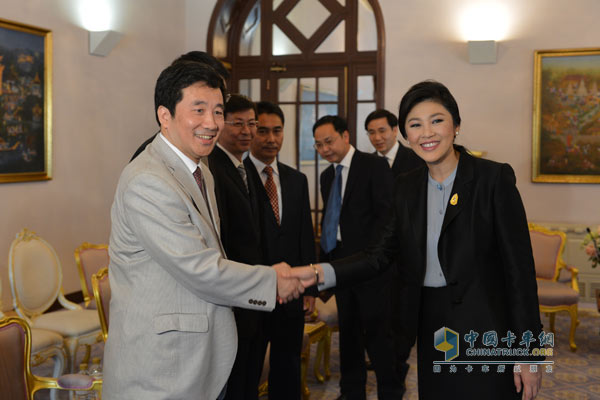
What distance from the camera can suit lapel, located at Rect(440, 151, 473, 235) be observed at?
209 centimetres

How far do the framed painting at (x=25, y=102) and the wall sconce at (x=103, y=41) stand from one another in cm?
56

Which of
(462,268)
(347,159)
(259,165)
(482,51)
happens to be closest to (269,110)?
(259,165)

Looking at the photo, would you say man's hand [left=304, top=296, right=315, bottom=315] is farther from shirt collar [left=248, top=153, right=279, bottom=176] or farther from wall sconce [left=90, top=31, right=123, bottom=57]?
wall sconce [left=90, top=31, right=123, bottom=57]

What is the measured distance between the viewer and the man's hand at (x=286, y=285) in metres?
2.14

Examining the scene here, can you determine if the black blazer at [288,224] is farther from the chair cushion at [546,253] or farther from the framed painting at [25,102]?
the framed painting at [25,102]

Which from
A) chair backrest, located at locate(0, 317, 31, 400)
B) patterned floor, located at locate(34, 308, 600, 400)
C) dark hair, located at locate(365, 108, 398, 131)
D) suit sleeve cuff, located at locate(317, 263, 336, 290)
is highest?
dark hair, located at locate(365, 108, 398, 131)

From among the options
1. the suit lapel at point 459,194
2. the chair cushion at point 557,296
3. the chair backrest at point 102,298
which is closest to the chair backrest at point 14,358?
the chair backrest at point 102,298

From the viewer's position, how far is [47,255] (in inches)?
178

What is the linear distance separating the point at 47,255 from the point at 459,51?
16.1ft

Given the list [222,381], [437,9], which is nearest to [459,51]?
[437,9]

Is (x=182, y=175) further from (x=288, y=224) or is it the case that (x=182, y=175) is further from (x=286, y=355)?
(x=286, y=355)

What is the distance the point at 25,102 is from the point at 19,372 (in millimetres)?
3685

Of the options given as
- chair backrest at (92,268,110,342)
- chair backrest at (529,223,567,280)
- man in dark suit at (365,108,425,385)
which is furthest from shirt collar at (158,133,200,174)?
chair backrest at (529,223,567,280)

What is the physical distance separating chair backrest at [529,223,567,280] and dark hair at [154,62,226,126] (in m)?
4.32
